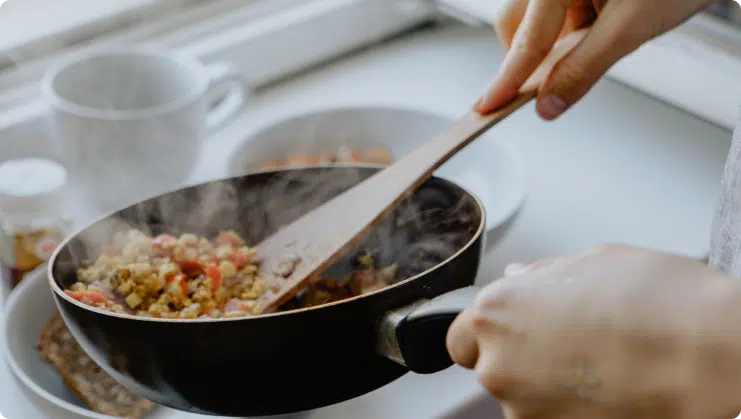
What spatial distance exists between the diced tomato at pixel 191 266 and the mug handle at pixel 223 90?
0.23 metres

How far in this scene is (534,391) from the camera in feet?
1.49

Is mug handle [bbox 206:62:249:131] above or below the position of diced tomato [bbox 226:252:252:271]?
above

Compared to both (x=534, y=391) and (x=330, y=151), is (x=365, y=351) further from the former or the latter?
(x=330, y=151)

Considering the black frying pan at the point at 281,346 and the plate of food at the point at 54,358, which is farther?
the plate of food at the point at 54,358

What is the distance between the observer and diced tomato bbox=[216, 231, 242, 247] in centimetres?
76

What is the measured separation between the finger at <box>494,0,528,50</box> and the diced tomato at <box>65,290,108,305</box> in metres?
0.41

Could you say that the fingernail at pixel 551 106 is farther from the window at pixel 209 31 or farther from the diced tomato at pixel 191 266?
the window at pixel 209 31

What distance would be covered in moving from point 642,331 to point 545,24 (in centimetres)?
36

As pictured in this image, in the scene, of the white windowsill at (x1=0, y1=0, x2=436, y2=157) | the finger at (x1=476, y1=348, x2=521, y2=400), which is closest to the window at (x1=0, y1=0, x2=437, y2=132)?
the white windowsill at (x1=0, y1=0, x2=436, y2=157)

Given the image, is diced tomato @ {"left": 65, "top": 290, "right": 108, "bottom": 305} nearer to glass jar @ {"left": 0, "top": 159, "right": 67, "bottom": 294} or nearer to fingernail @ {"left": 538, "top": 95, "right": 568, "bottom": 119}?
glass jar @ {"left": 0, "top": 159, "right": 67, "bottom": 294}

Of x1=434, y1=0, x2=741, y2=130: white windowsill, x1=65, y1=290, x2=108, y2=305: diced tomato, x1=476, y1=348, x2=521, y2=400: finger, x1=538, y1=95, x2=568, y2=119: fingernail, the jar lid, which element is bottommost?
x1=434, y1=0, x2=741, y2=130: white windowsill

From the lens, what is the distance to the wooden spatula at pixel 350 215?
0.68 meters

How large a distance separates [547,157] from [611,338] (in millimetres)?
587

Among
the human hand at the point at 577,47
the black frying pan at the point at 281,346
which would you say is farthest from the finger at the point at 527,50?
the black frying pan at the point at 281,346
